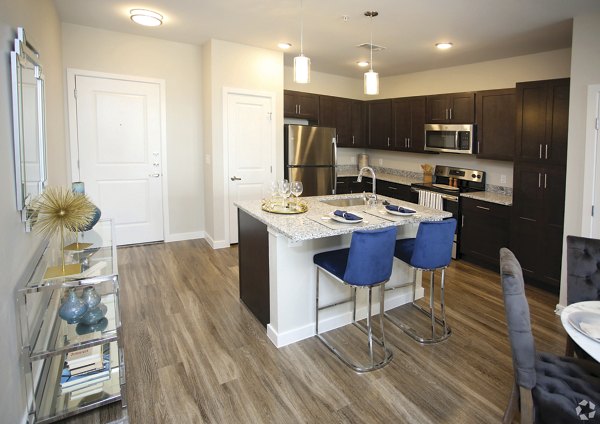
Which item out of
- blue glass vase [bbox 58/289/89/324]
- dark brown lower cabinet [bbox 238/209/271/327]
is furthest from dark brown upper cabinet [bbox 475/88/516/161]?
blue glass vase [bbox 58/289/89/324]

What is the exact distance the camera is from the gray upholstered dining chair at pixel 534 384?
5.10 ft

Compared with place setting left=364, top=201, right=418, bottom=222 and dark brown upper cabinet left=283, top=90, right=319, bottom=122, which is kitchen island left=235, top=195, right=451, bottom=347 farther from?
dark brown upper cabinet left=283, top=90, right=319, bottom=122

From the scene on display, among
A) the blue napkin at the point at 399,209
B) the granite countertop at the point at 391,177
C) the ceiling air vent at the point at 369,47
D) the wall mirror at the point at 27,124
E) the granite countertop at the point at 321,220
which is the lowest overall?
the granite countertop at the point at 321,220

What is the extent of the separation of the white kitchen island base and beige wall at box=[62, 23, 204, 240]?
10.1 feet

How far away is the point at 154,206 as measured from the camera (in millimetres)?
5363

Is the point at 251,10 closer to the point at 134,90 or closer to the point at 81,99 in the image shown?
the point at 134,90

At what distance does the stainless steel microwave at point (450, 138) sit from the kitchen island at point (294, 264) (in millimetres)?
2355

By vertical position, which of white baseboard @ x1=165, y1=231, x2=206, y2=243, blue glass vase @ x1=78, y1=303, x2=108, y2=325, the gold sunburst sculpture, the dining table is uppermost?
the gold sunburst sculpture

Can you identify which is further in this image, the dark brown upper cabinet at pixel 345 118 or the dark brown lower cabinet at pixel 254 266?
the dark brown upper cabinet at pixel 345 118

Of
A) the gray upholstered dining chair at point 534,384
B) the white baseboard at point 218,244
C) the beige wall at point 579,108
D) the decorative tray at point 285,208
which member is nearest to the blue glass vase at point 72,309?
the decorative tray at point 285,208

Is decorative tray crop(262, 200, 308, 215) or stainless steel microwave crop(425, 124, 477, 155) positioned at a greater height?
stainless steel microwave crop(425, 124, 477, 155)

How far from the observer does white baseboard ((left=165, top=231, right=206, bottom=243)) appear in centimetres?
552

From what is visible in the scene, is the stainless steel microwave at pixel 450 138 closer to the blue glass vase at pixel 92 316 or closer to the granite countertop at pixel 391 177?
the granite countertop at pixel 391 177

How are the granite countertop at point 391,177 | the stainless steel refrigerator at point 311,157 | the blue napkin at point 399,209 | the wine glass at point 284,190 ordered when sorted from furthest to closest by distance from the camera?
the granite countertop at point 391,177
the stainless steel refrigerator at point 311,157
the wine glass at point 284,190
the blue napkin at point 399,209
